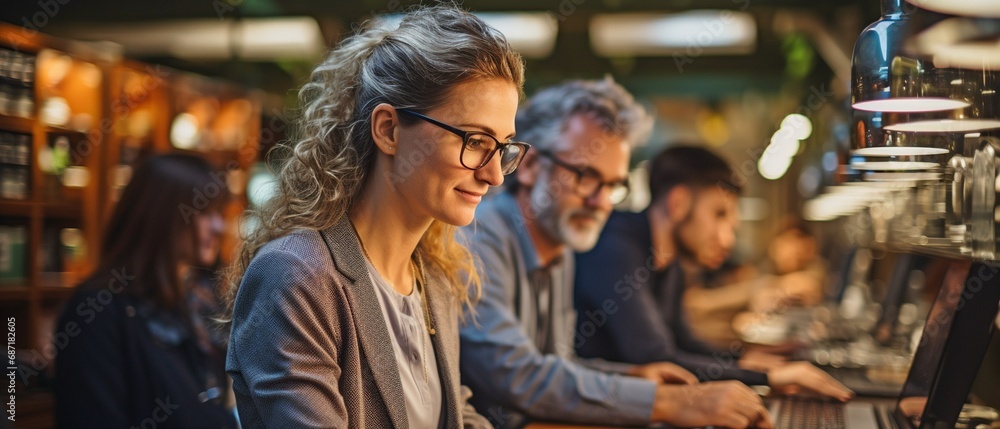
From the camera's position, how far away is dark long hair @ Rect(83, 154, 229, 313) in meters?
2.85

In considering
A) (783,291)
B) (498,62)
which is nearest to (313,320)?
(498,62)

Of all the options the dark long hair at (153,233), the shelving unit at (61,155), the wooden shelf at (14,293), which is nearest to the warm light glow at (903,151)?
the dark long hair at (153,233)

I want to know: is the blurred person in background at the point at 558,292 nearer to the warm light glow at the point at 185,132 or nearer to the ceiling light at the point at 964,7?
the ceiling light at the point at 964,7

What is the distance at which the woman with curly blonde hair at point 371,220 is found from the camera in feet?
4.54

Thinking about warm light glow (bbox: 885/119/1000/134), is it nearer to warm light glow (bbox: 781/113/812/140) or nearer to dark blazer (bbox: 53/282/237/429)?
dark blazer (bbox: 53/282/237/429)

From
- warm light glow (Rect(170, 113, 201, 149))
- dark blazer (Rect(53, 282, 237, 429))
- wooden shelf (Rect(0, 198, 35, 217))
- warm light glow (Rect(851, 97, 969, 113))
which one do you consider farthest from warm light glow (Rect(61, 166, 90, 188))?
warm light glow (Rect(851, 97, 969, 113))

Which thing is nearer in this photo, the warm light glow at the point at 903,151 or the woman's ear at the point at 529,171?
the warm light glow at the point at 903,151

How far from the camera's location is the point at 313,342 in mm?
1385

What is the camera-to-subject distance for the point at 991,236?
72.9 inches

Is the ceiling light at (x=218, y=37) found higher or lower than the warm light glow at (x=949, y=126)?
higher

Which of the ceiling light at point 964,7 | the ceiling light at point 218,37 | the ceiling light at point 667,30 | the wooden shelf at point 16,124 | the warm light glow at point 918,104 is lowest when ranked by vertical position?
the warm light glow at point 918,104

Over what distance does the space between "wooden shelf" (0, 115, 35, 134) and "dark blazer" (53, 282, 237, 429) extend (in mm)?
2198

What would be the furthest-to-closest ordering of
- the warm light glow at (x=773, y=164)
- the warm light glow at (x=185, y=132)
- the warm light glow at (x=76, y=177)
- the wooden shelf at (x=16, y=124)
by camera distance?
the warm light glow at (x=773, y=164) < the warm light glow at (x=185, y=132) < the warm light glow at (x=76, y=177) < the wooden shelf at (x=16, y=124)

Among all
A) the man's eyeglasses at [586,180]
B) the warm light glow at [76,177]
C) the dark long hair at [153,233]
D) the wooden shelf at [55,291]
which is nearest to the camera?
the man's eyeglasses at [586,180]
